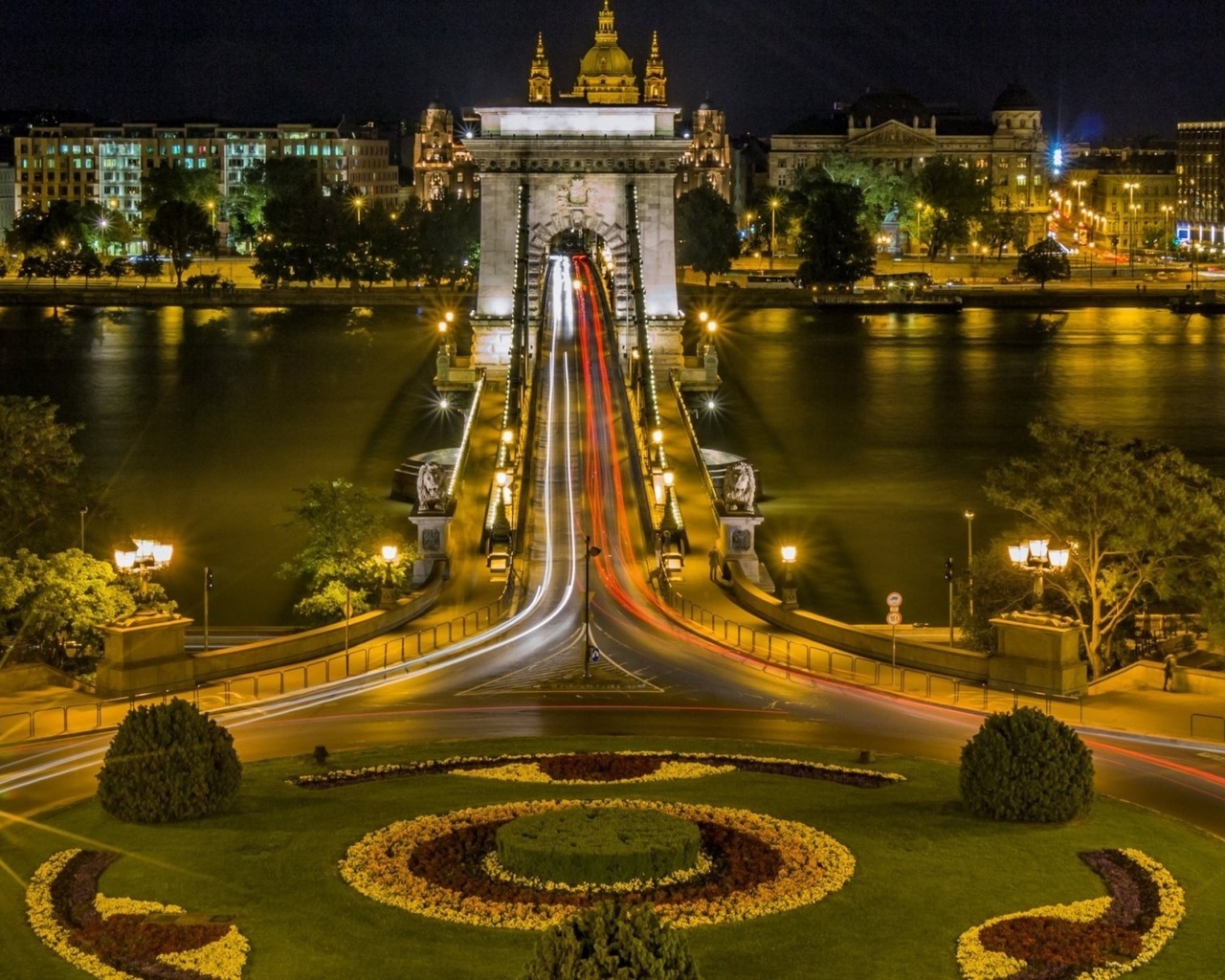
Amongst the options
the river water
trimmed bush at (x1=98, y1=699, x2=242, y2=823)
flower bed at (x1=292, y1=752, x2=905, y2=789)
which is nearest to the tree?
flower bed at (x1=292, y1=752, x2=905, y2=789)

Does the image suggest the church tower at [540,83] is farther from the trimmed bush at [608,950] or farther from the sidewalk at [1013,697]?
the trimmed bush at [608,950]

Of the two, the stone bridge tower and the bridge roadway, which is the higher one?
the stone bridge tower

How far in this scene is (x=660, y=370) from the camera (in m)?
119

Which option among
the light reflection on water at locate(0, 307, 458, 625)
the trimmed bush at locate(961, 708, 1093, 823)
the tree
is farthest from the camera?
the light reflection on water at locate(0, 307, 458, 625)

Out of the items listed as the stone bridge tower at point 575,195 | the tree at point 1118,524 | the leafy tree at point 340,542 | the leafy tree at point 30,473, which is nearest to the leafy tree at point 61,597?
the leafy tree at point 30,473

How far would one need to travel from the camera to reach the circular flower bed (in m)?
26.5

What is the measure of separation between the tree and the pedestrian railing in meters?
14.5

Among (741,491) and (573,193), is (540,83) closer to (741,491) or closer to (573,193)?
(573,193)

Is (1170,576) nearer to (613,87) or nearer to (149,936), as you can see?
(149,936)

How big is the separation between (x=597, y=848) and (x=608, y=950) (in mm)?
9228

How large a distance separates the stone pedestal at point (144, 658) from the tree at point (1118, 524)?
20.6 metres

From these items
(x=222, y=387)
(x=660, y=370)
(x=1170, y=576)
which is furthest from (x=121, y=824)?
(x=222, y=387)

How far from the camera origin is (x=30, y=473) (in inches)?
2207

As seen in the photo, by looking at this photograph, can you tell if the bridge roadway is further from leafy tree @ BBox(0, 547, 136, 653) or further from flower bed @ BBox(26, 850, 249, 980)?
leafy tree @ BBox(0, 547, 136, 653)
